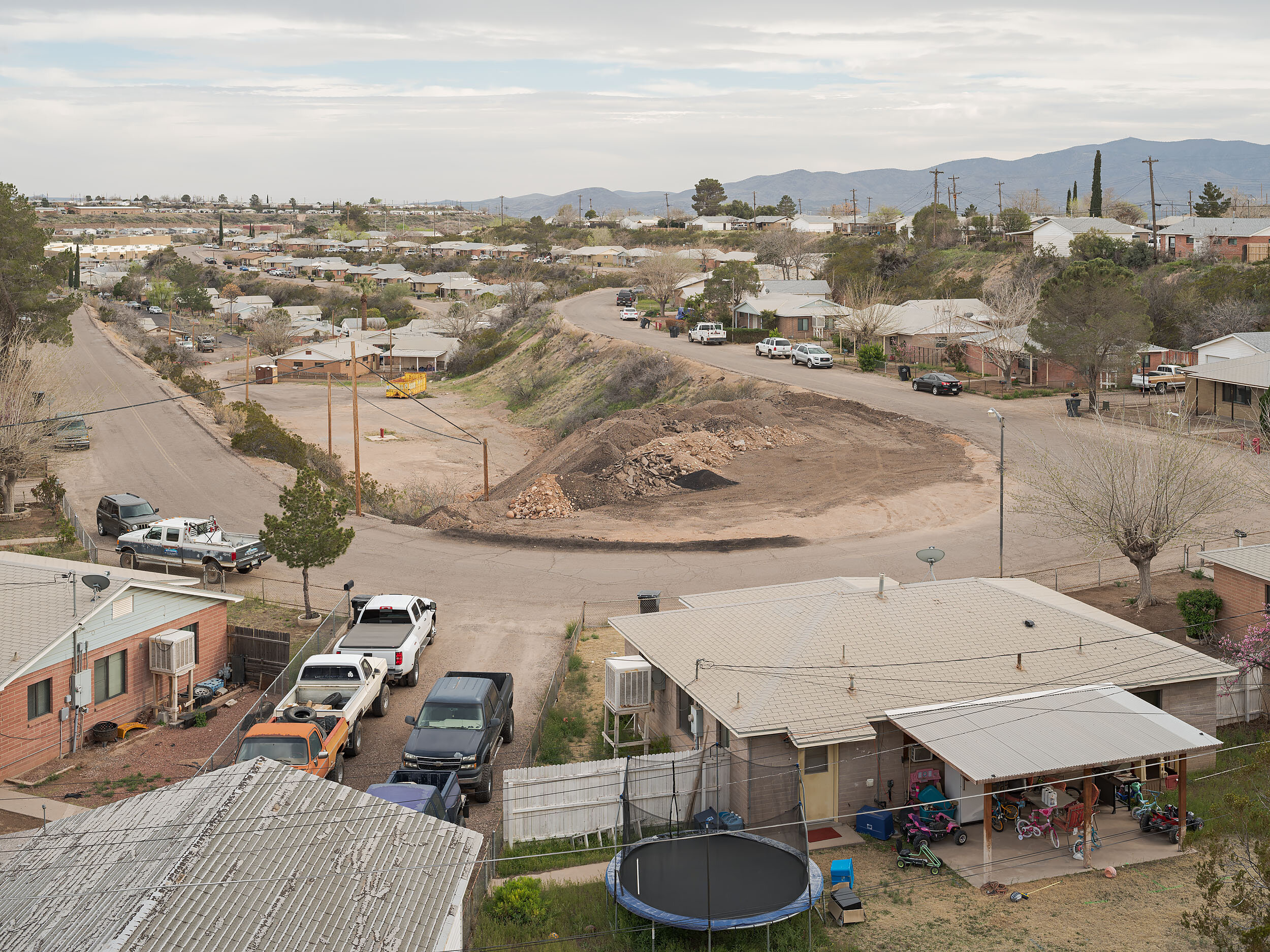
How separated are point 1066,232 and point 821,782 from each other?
93075mm

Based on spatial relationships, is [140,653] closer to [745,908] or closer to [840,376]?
[745,908]

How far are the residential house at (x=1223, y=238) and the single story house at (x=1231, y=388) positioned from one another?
45611 mm

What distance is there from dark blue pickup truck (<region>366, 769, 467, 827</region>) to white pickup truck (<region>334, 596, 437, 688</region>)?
5.18 metres

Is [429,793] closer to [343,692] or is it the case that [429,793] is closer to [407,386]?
[343,692]

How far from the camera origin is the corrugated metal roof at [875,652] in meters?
18.5

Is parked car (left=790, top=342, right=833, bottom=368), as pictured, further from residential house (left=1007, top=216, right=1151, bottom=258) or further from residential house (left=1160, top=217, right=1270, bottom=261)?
residential house (left=1160, top=217, right=1270, bottom=261)

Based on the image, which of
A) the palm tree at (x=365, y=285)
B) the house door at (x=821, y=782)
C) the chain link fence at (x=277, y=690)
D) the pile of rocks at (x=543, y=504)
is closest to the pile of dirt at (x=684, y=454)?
the pile of rocks at (x=543, y=504)

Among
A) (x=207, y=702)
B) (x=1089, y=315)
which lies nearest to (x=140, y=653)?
(x=207, y=702)

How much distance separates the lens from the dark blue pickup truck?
16.5 meters

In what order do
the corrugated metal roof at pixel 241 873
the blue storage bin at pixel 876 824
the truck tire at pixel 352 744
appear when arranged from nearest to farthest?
the corrugated metal roof at pixel 241 873, the blue storage bin at pixel 876 824, the truck tire at pixel 352 744

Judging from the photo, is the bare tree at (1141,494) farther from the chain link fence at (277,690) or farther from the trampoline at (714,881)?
the chain link fence at (277,690)

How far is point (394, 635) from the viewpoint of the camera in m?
25.2

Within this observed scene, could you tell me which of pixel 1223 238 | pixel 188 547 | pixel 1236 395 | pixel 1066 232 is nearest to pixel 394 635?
pixel 188 547

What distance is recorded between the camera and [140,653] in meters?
23.7
